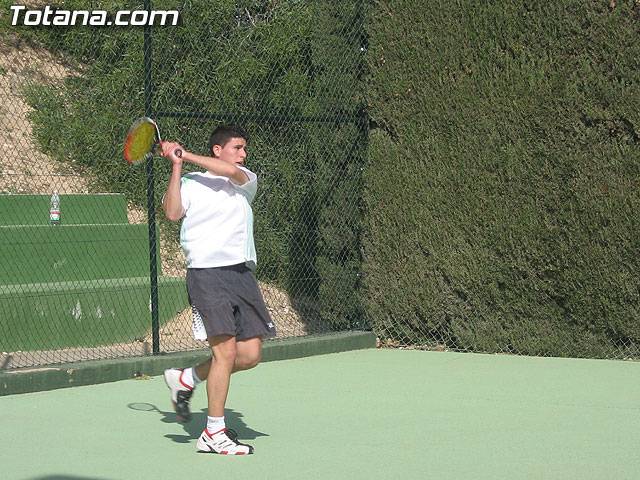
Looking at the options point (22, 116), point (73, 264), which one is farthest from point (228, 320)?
point (22, 116)

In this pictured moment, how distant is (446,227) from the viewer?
8.87 metres

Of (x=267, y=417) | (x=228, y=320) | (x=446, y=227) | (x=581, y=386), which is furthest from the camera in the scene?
(x=446, y=227)

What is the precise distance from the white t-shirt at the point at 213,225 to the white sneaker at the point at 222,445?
85cm

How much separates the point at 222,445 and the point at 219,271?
87 centimetres

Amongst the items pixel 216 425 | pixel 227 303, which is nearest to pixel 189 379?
pixel 216 425

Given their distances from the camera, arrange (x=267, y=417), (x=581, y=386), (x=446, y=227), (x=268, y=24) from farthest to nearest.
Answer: (x=268, y=24)
(x=446, y=227)
(x=581, y=386)
(x=267, y=417)

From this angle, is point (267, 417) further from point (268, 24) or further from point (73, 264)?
point (268, 24)

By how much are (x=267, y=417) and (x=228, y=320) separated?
50.5 inches

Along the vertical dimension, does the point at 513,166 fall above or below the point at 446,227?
above

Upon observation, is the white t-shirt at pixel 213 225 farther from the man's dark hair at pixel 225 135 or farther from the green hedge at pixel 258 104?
the green hedge at pixel 258 104

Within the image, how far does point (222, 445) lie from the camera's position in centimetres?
470

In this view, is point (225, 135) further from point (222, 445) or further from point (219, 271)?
point (222, 445)

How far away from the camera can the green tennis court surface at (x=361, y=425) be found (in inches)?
176

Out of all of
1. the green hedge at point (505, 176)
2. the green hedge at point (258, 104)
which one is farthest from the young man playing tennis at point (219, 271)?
the green hedge at point (258, 104)
